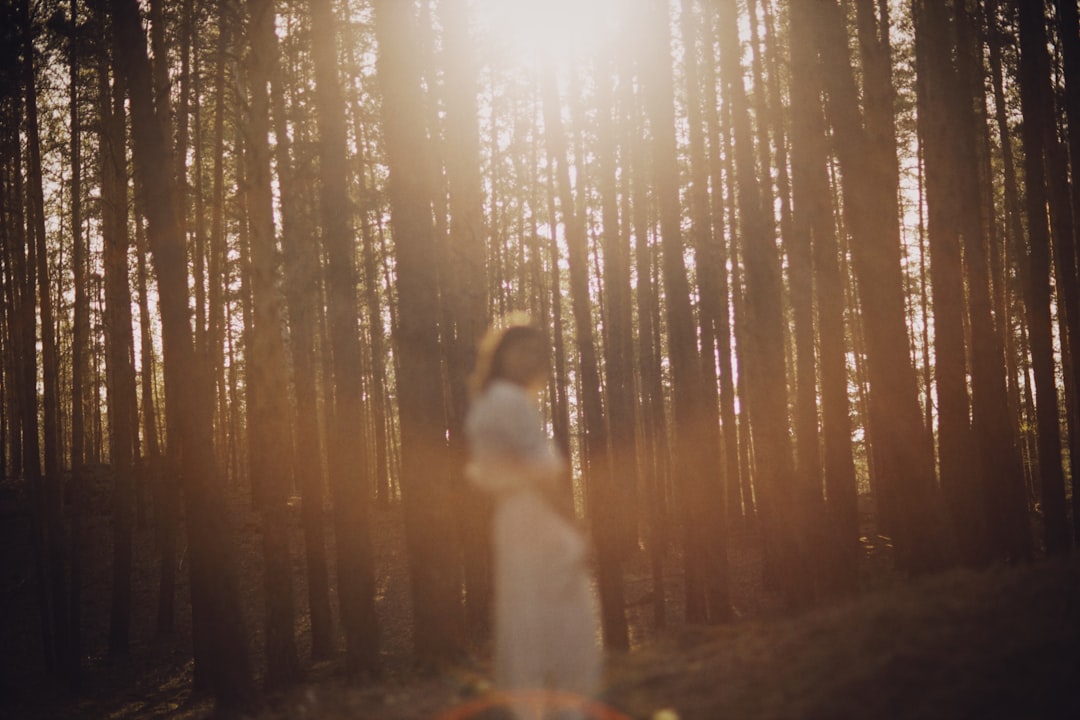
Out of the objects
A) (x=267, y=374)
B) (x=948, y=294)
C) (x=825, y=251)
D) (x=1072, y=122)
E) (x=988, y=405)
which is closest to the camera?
(x=948, y=294)

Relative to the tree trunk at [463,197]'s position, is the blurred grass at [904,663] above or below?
below

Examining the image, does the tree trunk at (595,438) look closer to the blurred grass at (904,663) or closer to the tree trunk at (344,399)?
the tree trunk at (344,399)

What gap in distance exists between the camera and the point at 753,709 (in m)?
4.95

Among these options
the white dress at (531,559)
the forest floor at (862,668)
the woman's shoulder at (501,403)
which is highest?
the woman's shoulder at (501,403)

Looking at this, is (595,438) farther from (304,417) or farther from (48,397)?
(48,397)

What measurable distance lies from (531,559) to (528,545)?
72 millimetres

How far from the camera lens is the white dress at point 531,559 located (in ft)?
14.8

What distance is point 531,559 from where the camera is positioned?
4605 millimetres

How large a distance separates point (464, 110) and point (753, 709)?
11244mm

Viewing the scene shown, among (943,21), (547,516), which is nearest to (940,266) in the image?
(943,21)

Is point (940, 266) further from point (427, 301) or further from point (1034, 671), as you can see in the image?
point (1034, 671)

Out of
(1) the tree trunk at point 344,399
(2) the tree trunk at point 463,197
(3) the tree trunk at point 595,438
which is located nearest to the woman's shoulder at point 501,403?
(3) the tree trunk at point 595,438

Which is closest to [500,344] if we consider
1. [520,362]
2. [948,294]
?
[520,362]

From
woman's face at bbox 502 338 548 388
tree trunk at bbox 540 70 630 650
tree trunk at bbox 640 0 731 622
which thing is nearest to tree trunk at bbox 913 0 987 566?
tree trunk at bbox 640 0 731 622
